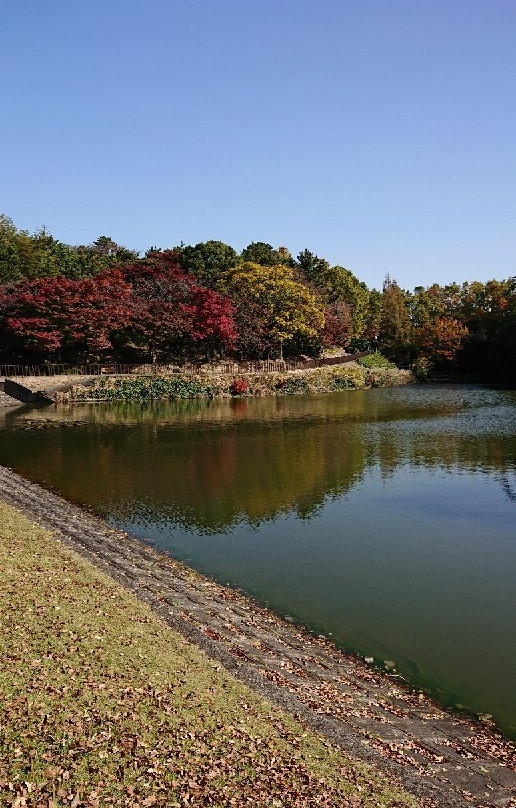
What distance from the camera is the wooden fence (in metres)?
57.7

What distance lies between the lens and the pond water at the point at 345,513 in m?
11.8

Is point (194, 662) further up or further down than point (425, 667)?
further up

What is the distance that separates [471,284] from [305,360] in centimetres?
3073

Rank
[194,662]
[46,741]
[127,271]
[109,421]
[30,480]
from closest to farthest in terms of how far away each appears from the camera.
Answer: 1. [46,741]
2. [194,662]
3. [30,480]
4. [109,421]
5. [127,271]

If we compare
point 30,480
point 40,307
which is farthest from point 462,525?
point 40,307

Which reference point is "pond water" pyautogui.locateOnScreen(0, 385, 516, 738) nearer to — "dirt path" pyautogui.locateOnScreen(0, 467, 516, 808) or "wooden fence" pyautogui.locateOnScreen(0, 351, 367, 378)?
"dirt path" pyautogui.locateOnScreen(0, 467, 516, 808)

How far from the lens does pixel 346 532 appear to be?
17984mm

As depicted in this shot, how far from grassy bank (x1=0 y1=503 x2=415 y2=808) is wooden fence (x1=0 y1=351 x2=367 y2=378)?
50315mm

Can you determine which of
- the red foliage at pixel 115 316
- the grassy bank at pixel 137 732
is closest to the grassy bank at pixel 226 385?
the red foliage at pixel 115 316

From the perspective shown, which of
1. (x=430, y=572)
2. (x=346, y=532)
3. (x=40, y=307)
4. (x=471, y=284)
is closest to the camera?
(x=430, y=572)

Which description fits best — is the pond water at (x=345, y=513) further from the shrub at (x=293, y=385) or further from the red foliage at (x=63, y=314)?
the shrub at (x=293, y=385)

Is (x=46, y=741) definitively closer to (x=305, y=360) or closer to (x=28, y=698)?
(x=28, y=698)

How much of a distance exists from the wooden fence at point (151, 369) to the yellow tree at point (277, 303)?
3.02 m

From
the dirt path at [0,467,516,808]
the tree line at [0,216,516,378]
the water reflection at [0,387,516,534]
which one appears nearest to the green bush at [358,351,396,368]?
the tree line at [0,216,516,378]
